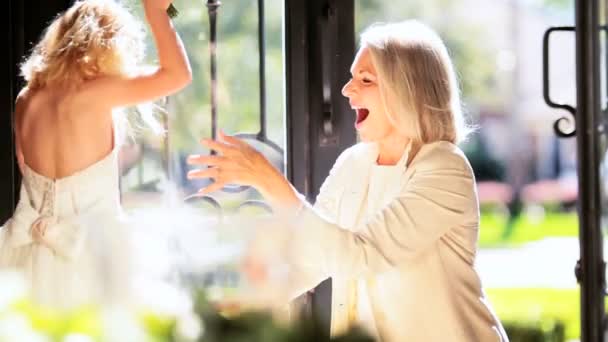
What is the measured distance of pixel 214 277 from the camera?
112 centimetres

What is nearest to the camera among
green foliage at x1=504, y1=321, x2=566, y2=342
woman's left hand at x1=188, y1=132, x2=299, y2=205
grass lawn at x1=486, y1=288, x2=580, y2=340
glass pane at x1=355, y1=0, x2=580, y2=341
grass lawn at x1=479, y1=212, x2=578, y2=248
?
woman's left hand at x1=188, y1=132, x2=299, y2=205

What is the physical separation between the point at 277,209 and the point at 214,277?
3.35ft

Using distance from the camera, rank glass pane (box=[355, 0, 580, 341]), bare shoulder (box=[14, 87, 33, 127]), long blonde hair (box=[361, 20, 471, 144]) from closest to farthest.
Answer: long blonde hair (box=[361, 20, 471, 144]) → bare shoulder (box=[14, 87, 33, 127]) → glass pane (box=[355, 0, 580, 341])

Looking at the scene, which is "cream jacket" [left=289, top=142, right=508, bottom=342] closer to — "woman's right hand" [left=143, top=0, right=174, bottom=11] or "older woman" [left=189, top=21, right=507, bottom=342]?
"older woman" [left=189, top=21, right=507, bottom=342]

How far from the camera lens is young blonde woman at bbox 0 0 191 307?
8.97ft

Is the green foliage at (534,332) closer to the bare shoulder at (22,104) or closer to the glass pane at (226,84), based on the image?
the glass pane at (226,84)

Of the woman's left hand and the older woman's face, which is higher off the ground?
the older woman's face

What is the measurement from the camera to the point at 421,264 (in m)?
2.30

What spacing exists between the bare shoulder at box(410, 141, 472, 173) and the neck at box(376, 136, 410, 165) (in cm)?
8

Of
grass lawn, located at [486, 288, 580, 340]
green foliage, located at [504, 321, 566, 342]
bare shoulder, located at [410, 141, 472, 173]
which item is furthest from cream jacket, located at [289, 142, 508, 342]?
grass lawn, located at [486, 288, 580, 340]

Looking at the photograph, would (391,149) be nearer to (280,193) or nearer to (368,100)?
(368,100)

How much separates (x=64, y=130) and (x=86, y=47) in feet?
0.67

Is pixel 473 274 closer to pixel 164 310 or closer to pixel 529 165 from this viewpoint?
pixel 164 310

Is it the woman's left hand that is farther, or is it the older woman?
the older woman
